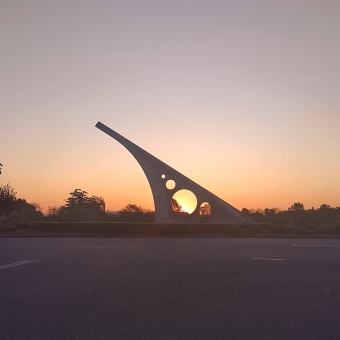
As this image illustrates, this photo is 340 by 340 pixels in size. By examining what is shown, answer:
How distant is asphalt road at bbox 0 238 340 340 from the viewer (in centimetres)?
509

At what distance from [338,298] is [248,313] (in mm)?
1921

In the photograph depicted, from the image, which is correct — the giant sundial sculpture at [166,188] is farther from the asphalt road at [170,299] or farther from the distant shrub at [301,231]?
the asphalt road at [170,299]

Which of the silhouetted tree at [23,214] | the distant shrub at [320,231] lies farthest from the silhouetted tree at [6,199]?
the distant shrub at [320,231]

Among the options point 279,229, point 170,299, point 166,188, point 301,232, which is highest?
point 166,188

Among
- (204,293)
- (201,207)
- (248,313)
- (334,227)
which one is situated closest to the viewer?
(248,313)

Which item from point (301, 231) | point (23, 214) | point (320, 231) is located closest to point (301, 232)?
point (301, 231)

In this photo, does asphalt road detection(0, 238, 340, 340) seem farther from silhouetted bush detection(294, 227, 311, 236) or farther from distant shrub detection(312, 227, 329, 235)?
distant shrub detection(312, 227, 329, 235)

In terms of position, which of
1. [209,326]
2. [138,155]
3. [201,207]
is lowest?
[209,326]

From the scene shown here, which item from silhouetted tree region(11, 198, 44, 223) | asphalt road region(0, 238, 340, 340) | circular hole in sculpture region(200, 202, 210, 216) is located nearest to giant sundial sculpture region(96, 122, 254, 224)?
circular hole in sculpture region(200, 202, 210, 216)

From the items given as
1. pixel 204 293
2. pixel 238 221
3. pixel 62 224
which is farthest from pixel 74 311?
pixel 238 221

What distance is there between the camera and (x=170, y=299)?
21.8 feet

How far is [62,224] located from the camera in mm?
26328

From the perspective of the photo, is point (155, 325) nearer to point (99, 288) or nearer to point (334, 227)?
point (99, 288)

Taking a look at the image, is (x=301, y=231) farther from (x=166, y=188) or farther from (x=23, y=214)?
(x=23, y=214)
